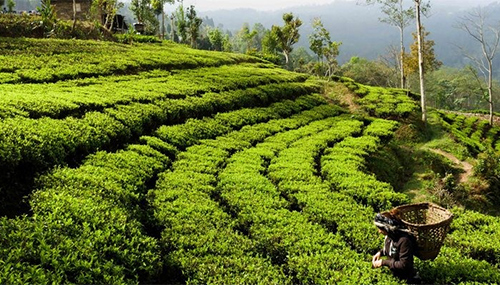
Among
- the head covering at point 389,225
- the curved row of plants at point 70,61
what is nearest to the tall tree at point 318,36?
the curved row of plants at point 70,61

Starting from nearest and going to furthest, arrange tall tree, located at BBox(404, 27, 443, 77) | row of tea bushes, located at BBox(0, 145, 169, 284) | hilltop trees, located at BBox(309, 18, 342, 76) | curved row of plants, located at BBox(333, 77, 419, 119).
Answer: row of tea bushes, located at BBox(0, 145, 169, 284) → curved row of plants, located at BBox(333, 77, 419, 119) → tall tree, located at BBox(404, 27, 443, 77) → hilltop trees, located at BBox(309, 18, 342, 76)

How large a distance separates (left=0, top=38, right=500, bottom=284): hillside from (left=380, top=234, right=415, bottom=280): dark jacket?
0.64 m

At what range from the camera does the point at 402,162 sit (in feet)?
65.5

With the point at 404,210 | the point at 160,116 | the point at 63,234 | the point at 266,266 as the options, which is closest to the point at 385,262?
the point at 404,210

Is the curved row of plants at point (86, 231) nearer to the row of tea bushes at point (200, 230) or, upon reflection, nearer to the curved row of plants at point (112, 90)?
the row of tea bushes at point (200, 230)

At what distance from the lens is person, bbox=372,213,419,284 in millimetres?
6422

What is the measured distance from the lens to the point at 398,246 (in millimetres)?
6492

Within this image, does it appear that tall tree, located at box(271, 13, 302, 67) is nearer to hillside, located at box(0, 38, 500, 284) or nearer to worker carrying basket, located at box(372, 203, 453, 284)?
hillside, located at box(0, 38, 500, 284)

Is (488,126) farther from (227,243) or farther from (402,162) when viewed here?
(227,243)

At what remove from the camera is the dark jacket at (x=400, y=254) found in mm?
6414

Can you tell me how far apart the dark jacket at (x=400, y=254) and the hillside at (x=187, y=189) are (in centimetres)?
64

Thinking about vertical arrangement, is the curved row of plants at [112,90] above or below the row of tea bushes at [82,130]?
above

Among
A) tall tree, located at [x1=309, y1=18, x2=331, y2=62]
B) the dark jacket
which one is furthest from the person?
tall tree, located at [x1=309, y1=18, x2=331, y2=62]

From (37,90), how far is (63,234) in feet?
35.9
